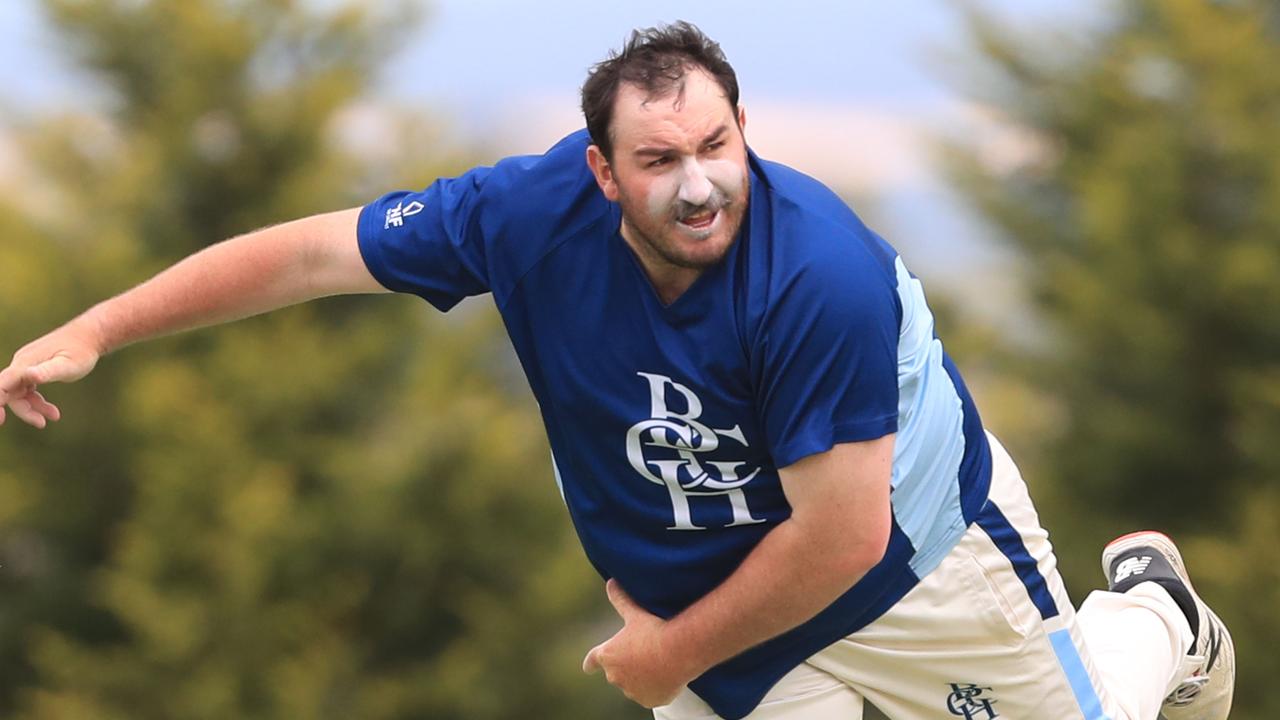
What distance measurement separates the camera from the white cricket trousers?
4.73 metres

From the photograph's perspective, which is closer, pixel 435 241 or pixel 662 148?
pixel 662 148

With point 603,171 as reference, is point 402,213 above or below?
above

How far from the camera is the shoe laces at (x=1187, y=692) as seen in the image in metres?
5.44

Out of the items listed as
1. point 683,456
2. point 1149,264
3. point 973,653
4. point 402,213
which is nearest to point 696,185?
point 683,456

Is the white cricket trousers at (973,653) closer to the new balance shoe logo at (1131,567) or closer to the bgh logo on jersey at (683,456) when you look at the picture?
the bgh logo on jersey at (683,456)

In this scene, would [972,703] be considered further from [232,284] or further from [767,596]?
[232,284]

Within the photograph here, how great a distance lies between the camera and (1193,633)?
5398 millimetres

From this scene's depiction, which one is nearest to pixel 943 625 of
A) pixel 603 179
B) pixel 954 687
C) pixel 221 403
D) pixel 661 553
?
pixel 954 687

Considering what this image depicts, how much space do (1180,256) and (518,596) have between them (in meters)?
6.28

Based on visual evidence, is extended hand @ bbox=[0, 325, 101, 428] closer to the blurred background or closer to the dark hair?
the dark hair

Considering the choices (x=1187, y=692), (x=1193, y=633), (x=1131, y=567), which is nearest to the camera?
(x=1193, y=633)

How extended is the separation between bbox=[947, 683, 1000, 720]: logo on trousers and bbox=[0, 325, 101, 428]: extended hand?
2.20 metres

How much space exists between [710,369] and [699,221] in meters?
0.35

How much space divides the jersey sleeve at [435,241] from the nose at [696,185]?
0.68 m
